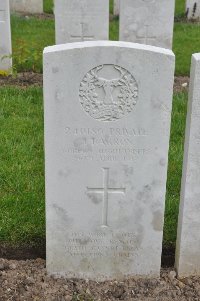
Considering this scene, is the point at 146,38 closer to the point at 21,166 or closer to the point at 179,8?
the point at 21,166

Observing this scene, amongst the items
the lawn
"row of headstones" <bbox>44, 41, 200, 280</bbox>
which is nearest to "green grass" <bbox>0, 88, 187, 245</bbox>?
the lawn

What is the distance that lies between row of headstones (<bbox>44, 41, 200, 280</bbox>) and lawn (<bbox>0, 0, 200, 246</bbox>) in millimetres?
484

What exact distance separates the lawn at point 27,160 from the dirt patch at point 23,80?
17cm

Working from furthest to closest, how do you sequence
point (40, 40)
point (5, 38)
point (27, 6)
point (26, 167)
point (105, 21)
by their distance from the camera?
point (27, 6) → point (40, 40) → point (5, 38) → point (105, 21) → point (26, 167)

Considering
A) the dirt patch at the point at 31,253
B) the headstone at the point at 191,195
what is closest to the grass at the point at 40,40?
the dirt patch at the point at 31,253

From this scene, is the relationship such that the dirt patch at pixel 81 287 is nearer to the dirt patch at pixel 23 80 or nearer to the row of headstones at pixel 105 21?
the dirt patch at pixel 23 80

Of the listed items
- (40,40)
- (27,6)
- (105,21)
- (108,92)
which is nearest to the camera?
(108,92)

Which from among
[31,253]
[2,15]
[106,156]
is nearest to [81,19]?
[2,15]

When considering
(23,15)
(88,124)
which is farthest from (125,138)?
(23,15)

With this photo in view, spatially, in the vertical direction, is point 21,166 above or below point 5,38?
below

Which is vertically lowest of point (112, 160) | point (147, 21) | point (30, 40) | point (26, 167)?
point (26, 167)

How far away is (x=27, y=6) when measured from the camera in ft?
43.5

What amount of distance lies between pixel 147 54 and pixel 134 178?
763 mm

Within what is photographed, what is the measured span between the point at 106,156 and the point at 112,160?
0.14 feet
